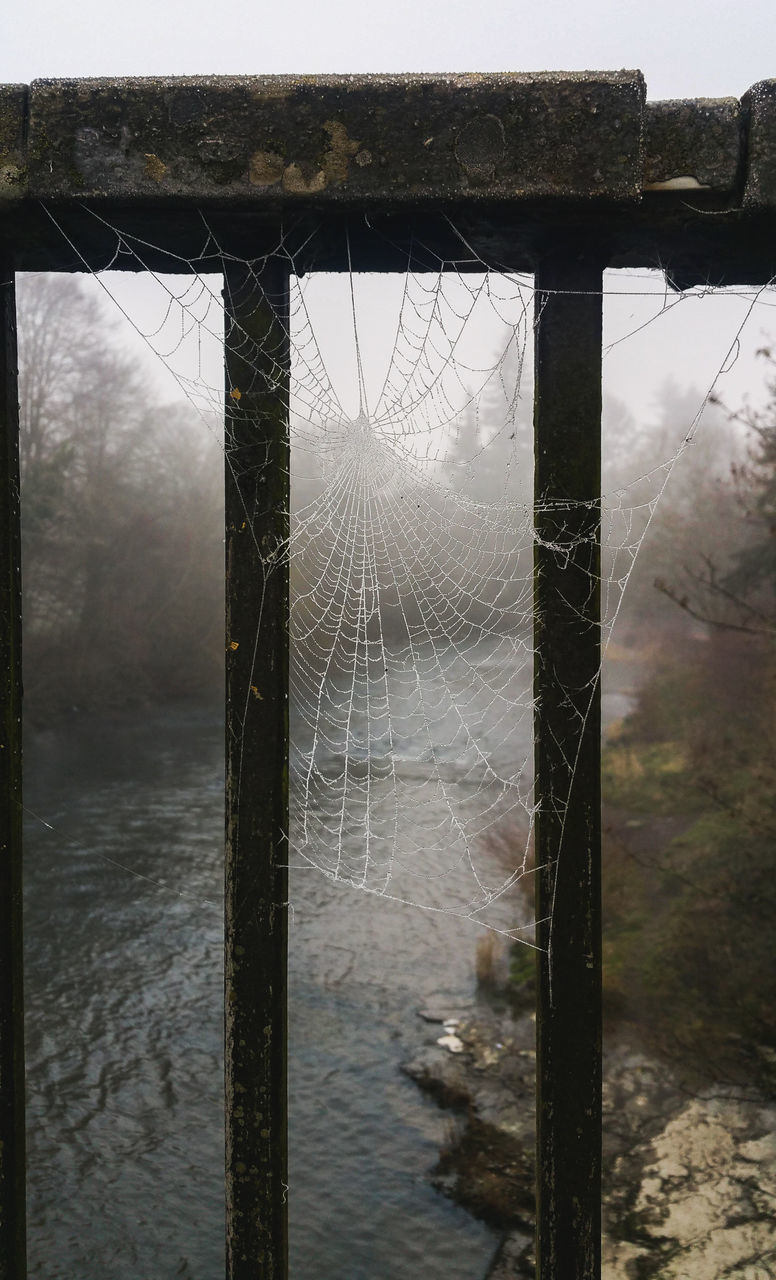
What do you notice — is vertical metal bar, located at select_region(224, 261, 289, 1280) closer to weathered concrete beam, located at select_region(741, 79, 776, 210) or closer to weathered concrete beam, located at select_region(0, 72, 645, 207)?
weathered concrete beam, located at select_region(0, 72, 645, 207)

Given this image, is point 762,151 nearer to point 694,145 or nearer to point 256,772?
point 694,145

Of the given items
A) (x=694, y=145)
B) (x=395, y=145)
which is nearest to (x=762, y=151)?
(x=694, y=145)

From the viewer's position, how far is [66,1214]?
889 centimetres

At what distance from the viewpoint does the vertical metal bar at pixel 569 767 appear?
5.47 feet

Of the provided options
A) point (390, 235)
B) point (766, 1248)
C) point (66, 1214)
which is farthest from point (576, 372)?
point (66, 1214)

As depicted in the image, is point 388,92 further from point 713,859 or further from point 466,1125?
point 713,859

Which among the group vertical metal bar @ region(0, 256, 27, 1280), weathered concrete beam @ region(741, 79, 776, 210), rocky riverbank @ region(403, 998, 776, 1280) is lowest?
rocky riverbank @ region(403, 998, 776, 1280)

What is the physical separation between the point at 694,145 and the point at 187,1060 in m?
11.4

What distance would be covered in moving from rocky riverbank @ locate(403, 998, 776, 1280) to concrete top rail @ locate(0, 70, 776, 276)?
9.07m

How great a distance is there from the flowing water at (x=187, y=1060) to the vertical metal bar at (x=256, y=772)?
22.5ft

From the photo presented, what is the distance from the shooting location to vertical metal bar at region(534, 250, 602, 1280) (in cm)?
167

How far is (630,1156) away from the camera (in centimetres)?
979

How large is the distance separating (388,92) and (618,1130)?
10974 millimetres

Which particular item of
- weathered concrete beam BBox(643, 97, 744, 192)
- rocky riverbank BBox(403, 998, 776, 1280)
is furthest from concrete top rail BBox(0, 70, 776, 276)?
rocky riverbank BBox(403, 998, 776, 1280)
